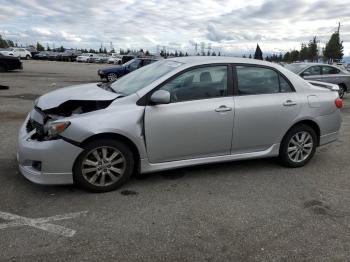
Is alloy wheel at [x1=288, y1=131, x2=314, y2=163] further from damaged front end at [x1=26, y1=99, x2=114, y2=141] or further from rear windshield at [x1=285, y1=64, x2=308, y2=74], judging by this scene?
rear windshield at [x1=285, y1=64, x2=308, y2=74]

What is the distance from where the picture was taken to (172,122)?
179 inches

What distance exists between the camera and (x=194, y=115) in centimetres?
466

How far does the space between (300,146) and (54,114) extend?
138 inches

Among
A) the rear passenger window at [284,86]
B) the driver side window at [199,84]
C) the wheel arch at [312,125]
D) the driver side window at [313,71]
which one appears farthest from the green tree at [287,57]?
the driver side window at [199,84]

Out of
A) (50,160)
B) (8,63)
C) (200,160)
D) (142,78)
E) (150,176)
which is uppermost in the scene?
(8,63)

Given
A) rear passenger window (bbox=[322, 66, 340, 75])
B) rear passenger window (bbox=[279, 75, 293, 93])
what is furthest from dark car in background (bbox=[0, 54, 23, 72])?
rear passenger window (bbox=[279, 75, 293, 93])

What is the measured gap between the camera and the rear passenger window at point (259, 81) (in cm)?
511

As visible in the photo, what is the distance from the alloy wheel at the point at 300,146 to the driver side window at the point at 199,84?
4.59ft

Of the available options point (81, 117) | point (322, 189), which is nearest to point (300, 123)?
point (322, 189)

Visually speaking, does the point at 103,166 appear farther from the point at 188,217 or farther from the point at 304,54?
the point at 304,54

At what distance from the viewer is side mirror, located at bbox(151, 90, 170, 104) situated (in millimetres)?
4375

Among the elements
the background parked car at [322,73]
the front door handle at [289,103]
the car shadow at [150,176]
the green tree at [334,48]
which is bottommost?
the car shadow at [150,176]

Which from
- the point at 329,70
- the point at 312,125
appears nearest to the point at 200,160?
the point at 312,125

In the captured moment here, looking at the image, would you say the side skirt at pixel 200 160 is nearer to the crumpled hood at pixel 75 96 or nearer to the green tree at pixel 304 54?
the crumpled hood at pixel 75 96
